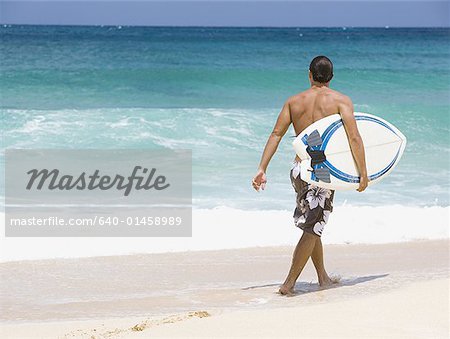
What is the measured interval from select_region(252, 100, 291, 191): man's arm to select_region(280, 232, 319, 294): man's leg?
41 centimetres

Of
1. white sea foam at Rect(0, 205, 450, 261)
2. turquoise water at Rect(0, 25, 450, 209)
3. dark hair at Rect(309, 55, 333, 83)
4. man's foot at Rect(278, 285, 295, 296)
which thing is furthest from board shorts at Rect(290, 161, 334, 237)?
Answer: turquoise water at Rect(0, 25, 450, 209)

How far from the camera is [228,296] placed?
4973mm

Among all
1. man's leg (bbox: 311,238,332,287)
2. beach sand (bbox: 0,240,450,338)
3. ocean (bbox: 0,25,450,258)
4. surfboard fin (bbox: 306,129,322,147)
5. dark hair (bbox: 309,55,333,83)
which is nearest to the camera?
beach sand (bbox: 0,240,450,338)

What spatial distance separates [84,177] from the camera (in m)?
10.1

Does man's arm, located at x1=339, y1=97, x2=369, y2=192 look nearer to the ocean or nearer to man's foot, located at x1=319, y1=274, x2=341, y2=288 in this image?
man's foot, located at x1=319, y1=274, x2=341, y2=288

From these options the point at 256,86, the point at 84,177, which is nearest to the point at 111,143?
the point at 84,177

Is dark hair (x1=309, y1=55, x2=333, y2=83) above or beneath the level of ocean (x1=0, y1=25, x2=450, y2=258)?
above

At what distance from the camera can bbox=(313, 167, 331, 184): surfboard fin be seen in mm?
4668

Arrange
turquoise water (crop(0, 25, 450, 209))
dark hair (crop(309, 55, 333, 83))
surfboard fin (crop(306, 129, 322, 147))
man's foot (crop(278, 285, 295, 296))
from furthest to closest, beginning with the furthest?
turquoise water (crop(0, 25, 450, 209)), man's foot (crop(278, 285, 295, 296)), dark hair (crop(309, 55, 333, 83)), surfboard fin (crop(306, 129, 322, 147))

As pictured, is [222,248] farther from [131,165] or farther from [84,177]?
[131,165]

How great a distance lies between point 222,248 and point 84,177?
391 centimetres

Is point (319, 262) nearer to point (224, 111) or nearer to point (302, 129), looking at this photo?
point (302, 129)

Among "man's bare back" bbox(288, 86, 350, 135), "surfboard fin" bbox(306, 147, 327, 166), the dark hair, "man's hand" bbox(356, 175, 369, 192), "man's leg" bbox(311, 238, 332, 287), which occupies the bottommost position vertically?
"man's leg" bbox(311, 238, 332, 287)

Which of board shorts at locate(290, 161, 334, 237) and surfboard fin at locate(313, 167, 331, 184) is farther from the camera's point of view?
board shorts at locate(290, 161, 334, 237)
